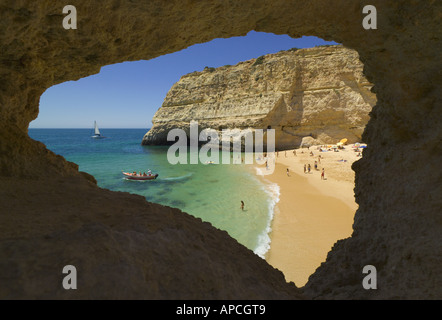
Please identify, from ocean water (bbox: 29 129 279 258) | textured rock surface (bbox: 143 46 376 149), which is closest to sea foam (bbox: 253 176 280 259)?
ocean water (bbox: 29 129 279 258)

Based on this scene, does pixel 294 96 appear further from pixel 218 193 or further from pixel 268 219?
pixel 268 219

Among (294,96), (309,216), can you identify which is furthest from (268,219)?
(294,96)

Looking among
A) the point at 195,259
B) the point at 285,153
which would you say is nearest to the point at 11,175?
the point at 195,259

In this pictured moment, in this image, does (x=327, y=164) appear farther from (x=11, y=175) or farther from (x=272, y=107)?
(x=11, y=175)

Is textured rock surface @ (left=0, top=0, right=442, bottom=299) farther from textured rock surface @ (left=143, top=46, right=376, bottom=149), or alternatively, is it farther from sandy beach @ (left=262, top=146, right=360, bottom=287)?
textured rock surface @ (left=143, top=46, right=376, bottom=149)

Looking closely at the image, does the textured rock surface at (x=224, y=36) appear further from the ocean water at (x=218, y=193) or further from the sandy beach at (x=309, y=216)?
the ocean water at (x=218, y=193)

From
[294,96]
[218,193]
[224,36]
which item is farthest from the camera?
[294,96]

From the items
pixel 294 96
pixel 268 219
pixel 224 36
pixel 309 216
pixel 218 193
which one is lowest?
pixel 268 219

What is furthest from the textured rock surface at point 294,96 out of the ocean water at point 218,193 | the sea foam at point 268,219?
the sea foam at point 268,219
